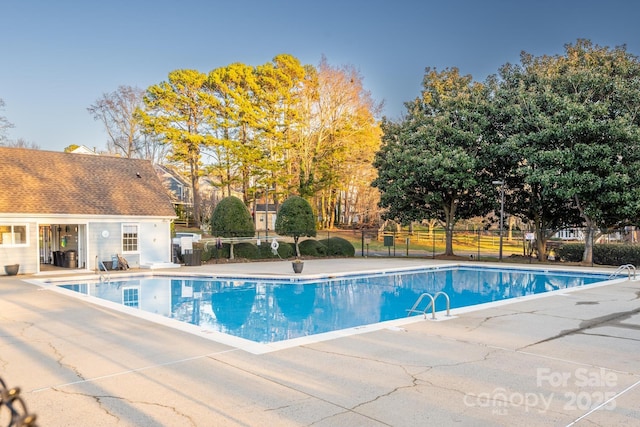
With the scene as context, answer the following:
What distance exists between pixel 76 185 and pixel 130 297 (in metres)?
8.58

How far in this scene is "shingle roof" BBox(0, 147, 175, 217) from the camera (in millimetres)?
17484

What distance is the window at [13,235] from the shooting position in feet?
54.0

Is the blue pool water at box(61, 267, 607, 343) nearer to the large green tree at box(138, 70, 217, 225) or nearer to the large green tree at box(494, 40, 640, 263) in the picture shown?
the large green tree at box(494, 40, 640, 263)

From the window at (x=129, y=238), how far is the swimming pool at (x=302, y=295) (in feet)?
8.37

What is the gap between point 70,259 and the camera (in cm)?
1875

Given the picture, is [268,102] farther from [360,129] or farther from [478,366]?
[478,366]

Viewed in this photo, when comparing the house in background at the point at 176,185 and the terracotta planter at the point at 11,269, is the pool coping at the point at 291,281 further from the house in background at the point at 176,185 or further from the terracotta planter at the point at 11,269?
the house in background at the point at 176,185

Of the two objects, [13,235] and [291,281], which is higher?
[13,235]

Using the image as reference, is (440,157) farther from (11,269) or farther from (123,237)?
(11,269)

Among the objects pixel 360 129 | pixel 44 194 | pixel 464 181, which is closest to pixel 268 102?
pixel 360 129

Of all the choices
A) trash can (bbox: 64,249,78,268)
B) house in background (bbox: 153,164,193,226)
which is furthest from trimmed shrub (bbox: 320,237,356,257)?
house in background (bbox: 153,164,193,226)

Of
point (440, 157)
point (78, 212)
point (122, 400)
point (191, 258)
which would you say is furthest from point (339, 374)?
point (440, 157)

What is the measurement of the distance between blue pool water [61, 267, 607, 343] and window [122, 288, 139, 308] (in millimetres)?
25

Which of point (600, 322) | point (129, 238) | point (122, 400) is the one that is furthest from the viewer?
point (129, 238)
